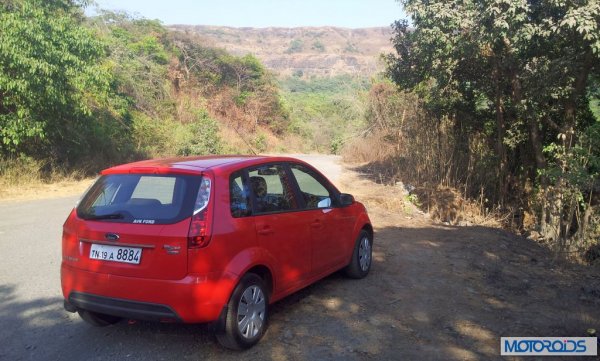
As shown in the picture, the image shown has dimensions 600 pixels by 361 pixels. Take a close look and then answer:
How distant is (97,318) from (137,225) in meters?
1.19

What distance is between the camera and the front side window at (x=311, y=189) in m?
5.30

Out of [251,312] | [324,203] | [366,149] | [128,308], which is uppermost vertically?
[324,203]

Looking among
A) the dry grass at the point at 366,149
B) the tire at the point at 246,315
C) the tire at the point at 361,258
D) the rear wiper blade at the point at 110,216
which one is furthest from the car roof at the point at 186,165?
the dry grass at the point at 366,149

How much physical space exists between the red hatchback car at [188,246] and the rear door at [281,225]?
11mm

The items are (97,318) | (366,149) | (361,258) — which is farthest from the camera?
(366,149)

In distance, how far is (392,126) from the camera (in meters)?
17.6

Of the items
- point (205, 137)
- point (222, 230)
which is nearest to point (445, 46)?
point (222, 230)

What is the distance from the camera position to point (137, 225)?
156 inches

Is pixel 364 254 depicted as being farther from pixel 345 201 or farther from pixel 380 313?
pixel 380 313

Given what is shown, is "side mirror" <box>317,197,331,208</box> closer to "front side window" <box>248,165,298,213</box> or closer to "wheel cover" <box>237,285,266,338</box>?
"front side window" <box>248,165,298,213</box>

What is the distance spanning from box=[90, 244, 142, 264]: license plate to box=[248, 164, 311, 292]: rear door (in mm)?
984

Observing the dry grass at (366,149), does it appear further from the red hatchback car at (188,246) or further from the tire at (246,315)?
the tire at (246,315)

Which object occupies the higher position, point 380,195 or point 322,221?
point 322,221

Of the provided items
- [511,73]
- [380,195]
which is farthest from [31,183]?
[511,73]
